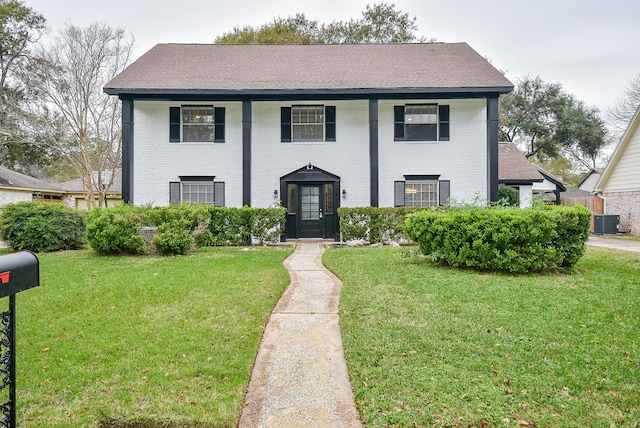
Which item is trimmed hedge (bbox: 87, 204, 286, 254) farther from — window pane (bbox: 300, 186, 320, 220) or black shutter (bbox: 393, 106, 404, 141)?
black shutter (bbox: 393, 106, 404, 141)

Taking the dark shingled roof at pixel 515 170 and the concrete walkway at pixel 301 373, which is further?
the dark shingled roof at pixel 515 170

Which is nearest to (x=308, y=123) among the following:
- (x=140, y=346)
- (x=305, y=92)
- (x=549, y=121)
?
(x=305, y=92)

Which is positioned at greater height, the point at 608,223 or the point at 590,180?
the point at 590,180

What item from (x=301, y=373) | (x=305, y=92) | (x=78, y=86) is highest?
(x=78, y=86)

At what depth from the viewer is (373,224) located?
1167 centimetres

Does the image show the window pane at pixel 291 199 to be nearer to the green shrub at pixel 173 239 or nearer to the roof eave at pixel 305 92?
the roof eave at pixel 305 92

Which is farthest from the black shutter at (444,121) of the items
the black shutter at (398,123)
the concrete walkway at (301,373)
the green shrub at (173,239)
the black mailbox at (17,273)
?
the black mailbox at (17,273)

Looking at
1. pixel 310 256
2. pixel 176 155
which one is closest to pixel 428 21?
pixel 176 155

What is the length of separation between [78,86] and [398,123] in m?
16.5

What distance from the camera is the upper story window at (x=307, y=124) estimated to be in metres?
13.4

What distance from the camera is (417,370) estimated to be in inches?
121

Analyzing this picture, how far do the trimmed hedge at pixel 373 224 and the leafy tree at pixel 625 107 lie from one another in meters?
25.0

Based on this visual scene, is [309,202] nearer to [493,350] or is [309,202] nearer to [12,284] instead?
[493,350]

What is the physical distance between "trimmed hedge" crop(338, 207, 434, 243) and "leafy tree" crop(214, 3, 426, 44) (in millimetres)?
18041
